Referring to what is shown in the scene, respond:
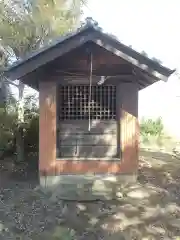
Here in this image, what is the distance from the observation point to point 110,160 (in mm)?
10047

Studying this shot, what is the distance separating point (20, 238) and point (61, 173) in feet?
9.73

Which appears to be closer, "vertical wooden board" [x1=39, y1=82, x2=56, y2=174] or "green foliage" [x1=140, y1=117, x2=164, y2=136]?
"vertical wooden board" [x1=39, y1=82, x2=56, y2=174]

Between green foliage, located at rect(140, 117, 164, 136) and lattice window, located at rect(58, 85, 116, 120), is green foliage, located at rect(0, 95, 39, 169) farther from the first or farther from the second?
green foliage, located at rect(140, 117, 164, 136)

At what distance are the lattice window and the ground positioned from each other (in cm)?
197

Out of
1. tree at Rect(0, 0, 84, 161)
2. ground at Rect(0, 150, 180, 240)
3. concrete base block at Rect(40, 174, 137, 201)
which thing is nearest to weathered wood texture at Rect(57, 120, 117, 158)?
concrete base block at Rect(40, 174, 137, 201)

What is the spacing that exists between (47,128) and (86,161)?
1.29m

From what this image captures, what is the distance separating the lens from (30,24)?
48.4 ft

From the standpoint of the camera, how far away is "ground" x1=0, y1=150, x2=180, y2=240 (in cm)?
741

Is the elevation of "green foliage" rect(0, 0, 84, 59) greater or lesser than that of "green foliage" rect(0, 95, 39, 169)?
greater

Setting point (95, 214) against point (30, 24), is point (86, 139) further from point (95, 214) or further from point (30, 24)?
point (30, 24)

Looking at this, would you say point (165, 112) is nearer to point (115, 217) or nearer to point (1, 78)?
point (1, 78)

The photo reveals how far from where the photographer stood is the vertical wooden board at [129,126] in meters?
10.0

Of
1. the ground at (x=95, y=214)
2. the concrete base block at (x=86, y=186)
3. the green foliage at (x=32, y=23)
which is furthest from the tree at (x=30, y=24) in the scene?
the ground at (x=95, y=214)

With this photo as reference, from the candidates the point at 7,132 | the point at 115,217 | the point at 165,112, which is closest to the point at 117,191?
the point at 115,217
